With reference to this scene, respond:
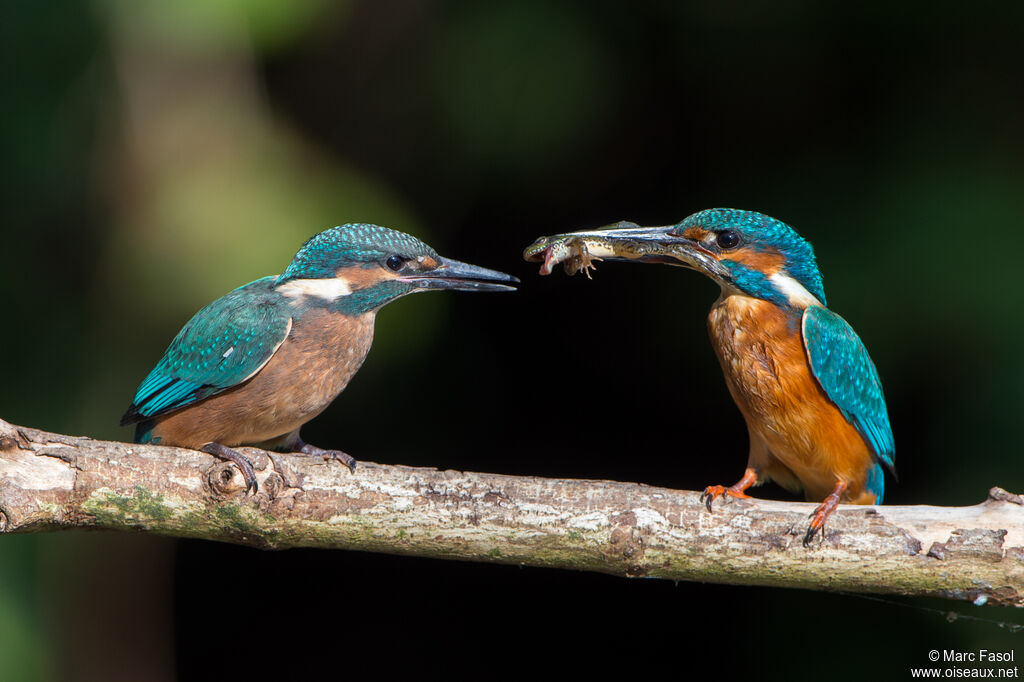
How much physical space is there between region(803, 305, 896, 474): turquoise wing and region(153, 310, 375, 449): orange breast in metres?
1.12

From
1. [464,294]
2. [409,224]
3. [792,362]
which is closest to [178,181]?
[409,224]

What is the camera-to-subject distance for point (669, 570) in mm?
1911

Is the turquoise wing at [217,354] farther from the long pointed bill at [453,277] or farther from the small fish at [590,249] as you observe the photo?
the small fish at [590,249]

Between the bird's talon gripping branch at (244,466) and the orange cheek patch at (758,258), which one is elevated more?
the orange cheek patch at (758,258)

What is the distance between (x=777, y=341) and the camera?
220 cm

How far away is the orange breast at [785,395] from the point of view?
219 cm

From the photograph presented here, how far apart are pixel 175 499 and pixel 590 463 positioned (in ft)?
6.64

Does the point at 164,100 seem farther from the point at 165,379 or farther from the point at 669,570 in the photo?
the point at 669,570

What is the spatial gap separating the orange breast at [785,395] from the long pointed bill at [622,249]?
0.43 ft

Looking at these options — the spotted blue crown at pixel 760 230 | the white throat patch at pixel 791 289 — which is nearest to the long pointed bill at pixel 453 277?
the spotted blue crown at pixel 760 230

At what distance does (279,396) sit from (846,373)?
1.34 m

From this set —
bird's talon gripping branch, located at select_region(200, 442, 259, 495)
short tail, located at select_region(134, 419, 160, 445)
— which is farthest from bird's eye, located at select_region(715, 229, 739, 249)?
short tail, located at select_region(134, 419, 160, 445)

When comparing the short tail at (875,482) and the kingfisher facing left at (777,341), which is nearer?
the kingfisher facing left at (777,341)

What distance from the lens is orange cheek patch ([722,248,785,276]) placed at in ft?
7.27
